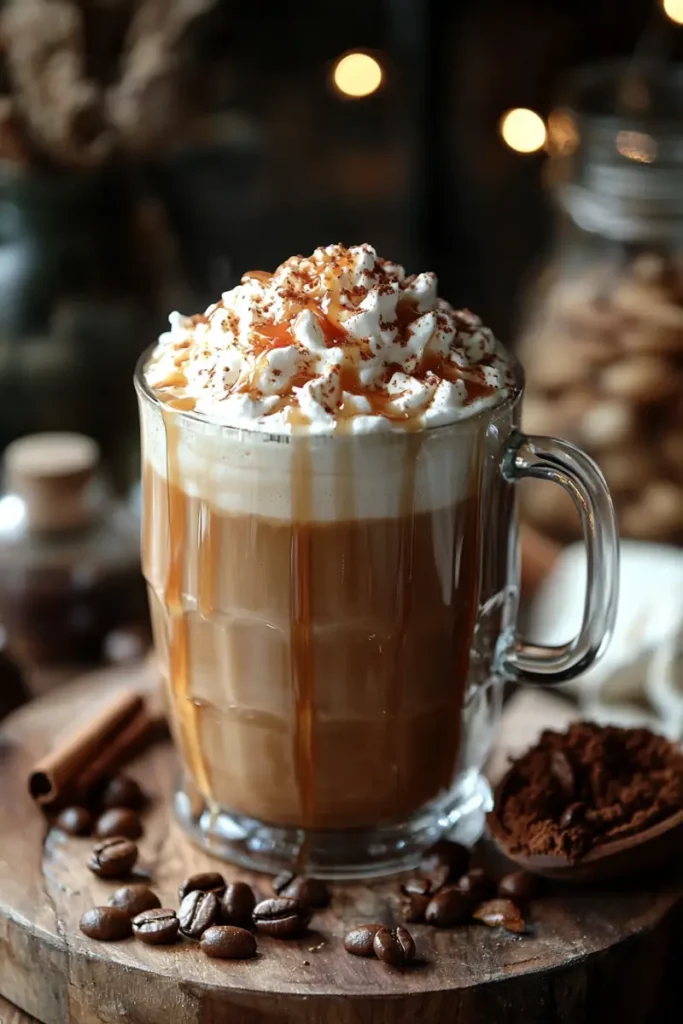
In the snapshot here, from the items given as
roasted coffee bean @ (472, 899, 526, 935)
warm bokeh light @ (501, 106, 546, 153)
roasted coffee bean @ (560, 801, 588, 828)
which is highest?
warm bokeh light @ (501, 106, 546, 153)

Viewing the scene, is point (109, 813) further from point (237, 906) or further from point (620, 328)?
point (620, 328)

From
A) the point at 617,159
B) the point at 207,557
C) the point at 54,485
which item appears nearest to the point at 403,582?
the point at 207,557

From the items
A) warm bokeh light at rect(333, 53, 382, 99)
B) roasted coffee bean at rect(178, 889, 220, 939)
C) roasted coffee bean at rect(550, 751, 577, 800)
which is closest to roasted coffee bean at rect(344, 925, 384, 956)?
roasted coffee bean at rect(178, 889, 220, 939)

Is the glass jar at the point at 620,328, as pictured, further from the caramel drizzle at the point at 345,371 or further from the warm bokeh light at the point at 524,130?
the caramel drizzle at the point at 345,371

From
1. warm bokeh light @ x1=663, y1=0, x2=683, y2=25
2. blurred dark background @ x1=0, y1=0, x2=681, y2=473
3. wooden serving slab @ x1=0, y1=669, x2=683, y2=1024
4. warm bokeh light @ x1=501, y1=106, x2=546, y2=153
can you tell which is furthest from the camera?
warm bokeh light @ x1=501, y1=106, x2=546, y2=153

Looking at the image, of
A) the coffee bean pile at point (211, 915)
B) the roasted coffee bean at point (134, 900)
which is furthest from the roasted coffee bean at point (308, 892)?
the roasted coffee bean at point (134, 900)

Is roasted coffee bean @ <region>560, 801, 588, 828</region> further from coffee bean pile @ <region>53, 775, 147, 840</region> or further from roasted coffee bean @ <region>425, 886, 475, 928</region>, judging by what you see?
coffee bean pile @ <region>53, 775, 147, 840</region>

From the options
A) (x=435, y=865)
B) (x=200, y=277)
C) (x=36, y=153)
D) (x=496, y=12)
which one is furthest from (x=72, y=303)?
(x=435, y=865)

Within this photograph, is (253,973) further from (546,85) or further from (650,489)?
(546,85)
